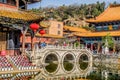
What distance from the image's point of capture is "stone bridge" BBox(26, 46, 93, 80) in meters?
19.1

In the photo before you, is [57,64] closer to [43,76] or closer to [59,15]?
[43,76]

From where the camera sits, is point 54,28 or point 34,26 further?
point 54,28

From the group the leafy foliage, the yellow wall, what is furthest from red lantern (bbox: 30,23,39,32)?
the leafy foliage

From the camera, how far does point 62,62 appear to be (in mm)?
21172

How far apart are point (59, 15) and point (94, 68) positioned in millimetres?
72245

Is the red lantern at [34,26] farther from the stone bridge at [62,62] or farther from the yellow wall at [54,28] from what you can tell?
the yellow wall at [54,28]

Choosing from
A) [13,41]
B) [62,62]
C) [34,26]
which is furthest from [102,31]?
[34,26]

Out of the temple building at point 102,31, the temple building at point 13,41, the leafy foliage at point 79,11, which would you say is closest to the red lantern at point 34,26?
the temple building at point 13,41

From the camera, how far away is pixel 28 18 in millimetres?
19844

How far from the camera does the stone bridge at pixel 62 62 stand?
1909 centimetres

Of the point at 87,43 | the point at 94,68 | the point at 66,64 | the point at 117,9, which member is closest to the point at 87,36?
the point at 87,43

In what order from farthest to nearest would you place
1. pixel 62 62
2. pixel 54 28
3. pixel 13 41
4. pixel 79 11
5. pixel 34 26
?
pixel 79 11 → pixel 54 28 → pixel 62 62 → pixel 13 41 → pixel 34 26

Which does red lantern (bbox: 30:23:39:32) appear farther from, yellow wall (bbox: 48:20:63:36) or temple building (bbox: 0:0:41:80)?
yellow wall (bbox: 48:20:63:36)

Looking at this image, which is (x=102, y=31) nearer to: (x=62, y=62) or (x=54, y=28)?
(x=62, y=62)
